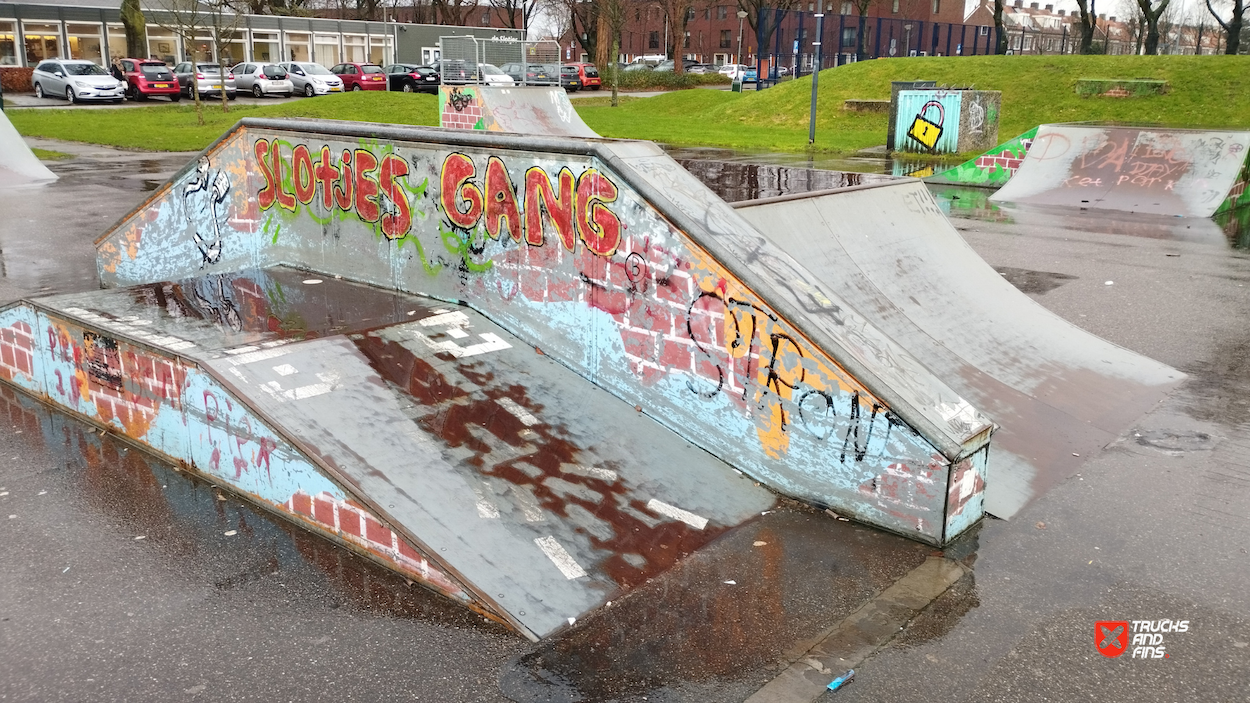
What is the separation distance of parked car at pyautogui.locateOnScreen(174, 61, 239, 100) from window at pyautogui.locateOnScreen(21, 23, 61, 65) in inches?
395

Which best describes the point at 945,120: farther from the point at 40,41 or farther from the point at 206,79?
the point at 40,41

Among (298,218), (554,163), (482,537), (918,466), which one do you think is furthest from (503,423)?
(298,218)

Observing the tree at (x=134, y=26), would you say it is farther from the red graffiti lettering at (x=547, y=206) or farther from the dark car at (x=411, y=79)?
the red graffiti lettering at (x=547, y=206)

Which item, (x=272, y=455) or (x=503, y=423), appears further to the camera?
(x=503, y=423)

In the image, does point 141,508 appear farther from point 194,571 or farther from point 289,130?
point 289,130

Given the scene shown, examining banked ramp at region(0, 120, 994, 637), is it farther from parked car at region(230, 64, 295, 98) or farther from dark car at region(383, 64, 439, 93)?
dark car at region(383, 64, 439, 93)

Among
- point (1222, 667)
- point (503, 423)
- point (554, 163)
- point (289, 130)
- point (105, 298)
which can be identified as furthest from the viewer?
point (289, 130)

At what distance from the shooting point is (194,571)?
4.63m

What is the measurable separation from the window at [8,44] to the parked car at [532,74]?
25448 millimetres

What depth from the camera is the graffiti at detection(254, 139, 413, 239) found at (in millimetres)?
7199

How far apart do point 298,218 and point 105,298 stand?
65.2 inches

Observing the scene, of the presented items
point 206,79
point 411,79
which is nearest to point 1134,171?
point 411,79

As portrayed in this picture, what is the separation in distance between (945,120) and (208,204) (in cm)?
1878

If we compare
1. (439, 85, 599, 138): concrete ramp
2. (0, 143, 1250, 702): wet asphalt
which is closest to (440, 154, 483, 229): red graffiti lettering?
(0, 143, 1250, 702): wet asphalt
